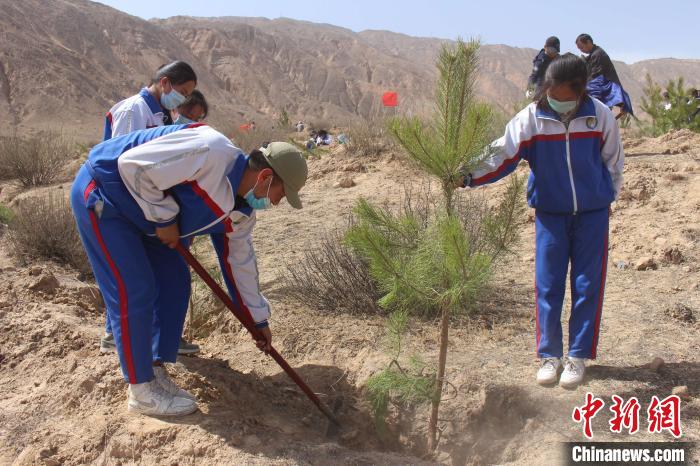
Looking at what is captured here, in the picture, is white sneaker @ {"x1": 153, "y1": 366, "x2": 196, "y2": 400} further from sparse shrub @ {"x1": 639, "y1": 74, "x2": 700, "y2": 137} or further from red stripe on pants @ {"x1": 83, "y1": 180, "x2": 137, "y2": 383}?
sparse shrub @ {"x1": 639, "y1": 74, "x2": 700, "y2": 137}

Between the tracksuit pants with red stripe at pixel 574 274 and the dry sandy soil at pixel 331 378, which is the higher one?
the tracksuit pants with red stripe at pixel 574 274

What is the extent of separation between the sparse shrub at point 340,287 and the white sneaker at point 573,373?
1488 millimetres

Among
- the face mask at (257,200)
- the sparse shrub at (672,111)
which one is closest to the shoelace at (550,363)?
the face mask at (257,200)

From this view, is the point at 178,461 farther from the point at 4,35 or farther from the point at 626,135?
the point at 4,35

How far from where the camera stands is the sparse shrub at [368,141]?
9625 mm

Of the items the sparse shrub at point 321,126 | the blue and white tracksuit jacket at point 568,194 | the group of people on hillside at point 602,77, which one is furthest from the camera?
the sparse shrub at point 321,126

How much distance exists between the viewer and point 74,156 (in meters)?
14.9

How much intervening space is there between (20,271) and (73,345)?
1663mm

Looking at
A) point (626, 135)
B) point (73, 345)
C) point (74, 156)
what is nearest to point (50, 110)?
point (74, 156)

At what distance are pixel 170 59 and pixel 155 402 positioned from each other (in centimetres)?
4912

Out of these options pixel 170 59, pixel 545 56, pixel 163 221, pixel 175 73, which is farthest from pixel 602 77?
pixel 170 59

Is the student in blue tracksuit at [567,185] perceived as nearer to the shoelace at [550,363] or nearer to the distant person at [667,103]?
the shoelace at [550,363]

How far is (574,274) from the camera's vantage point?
309cm

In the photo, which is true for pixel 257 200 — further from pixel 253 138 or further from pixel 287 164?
pixel 253 138
